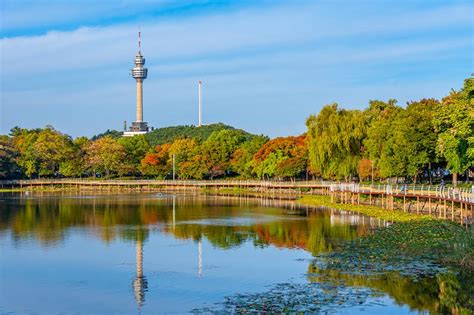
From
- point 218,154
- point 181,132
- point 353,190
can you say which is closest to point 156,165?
point 218,154

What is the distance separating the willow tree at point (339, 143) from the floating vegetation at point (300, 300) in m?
40.3

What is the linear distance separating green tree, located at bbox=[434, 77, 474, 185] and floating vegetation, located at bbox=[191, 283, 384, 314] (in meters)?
17.8

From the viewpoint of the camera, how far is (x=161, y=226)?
151ft

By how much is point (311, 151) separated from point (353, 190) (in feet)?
31.3

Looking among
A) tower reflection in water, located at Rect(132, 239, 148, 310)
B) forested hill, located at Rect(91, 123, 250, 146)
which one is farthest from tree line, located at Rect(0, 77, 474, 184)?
tower reflection in water, located at Rect(132, 239, 148, 310)

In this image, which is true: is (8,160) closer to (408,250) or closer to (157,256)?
(157,256)

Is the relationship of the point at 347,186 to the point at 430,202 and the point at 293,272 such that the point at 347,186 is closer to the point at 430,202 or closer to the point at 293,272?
the point at 430,202

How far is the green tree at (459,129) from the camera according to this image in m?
40.2

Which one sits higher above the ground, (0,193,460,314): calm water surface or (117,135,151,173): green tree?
(117,135,151,173): green tree

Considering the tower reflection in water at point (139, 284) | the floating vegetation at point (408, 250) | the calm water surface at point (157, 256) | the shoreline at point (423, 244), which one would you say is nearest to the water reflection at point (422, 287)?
the calm water surface at point (157, 256)

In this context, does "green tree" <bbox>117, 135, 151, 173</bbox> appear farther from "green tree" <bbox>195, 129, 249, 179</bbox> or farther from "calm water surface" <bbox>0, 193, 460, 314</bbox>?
"calm water surface" <bbox>0, 193, 460, 314</bbox>

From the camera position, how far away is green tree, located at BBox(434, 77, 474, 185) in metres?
40.2

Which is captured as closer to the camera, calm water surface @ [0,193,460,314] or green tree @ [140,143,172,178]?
calm water surface @ [0,193,460,314]

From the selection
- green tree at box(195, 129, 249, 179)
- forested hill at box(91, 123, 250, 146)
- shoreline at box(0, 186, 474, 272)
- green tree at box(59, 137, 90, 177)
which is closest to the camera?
shoreline at box(0, 186, 474, 272)
